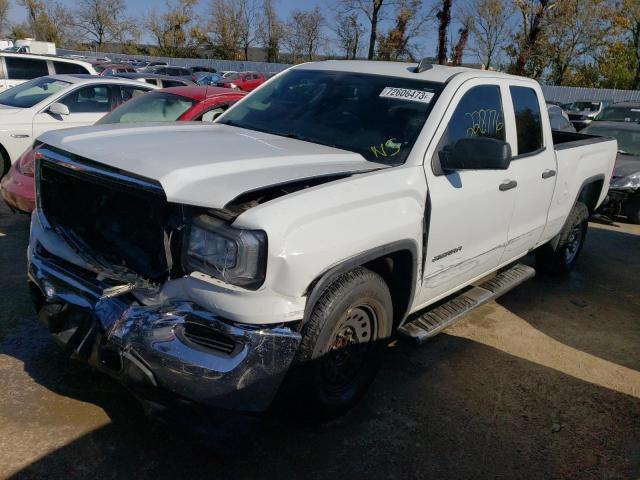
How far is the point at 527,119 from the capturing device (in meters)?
4.43

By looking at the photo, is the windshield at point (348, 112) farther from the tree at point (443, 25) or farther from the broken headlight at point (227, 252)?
the tree at point (443, 25)

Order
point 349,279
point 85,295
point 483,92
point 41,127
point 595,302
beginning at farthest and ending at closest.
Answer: point 41,127 < point 595,302 < point 483,92 < point 349,279 < point 85,295

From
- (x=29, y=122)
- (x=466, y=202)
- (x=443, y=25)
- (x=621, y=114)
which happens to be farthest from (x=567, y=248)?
(x=443, y=25)

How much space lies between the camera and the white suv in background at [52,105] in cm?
732

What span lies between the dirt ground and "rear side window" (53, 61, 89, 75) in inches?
325

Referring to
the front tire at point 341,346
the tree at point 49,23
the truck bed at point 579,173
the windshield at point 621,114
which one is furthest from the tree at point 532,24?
the tree at point 49,23

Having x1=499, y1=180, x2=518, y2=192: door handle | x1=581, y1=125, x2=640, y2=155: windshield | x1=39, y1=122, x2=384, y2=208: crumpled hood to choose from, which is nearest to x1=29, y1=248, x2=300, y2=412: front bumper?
x1=39, y1=122, x2=384, y2=208: crumpled hood

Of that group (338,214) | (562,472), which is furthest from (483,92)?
(562,472)

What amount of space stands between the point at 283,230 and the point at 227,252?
256 mm

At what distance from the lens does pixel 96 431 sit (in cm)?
286

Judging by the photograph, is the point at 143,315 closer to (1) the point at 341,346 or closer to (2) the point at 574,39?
(1) the point at 341,346

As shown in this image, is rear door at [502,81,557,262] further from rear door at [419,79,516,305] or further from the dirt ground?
the dirt ground

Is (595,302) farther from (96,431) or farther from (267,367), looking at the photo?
(96,431)

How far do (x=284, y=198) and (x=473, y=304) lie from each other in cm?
205
